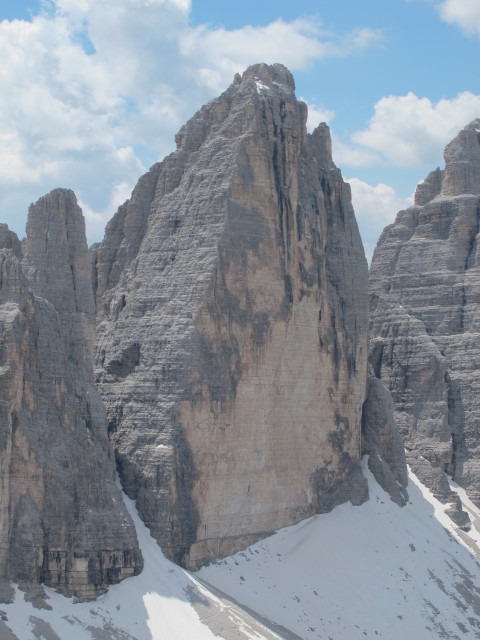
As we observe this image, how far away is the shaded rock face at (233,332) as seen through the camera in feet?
170

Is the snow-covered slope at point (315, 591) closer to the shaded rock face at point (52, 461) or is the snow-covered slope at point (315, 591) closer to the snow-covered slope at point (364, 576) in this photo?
the snow-covered slope at point (364, 576)

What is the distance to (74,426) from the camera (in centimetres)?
4738

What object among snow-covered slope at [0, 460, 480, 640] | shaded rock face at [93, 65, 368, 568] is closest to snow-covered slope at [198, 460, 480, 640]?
snow-covered slope at [0, 460, 480, 640]

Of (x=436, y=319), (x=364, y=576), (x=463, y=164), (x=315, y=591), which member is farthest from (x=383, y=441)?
(x=463, y=164)

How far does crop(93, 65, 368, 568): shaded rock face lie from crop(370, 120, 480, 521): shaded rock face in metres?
8.44

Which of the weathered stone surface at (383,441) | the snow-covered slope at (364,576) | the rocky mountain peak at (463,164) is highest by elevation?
the rocky mountain peak at (463,164)

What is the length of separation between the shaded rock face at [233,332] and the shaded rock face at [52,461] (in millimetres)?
3106

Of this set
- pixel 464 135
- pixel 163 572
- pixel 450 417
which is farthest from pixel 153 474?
pixel 464 135

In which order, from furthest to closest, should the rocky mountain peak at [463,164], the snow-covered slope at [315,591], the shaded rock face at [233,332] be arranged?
1. the rocky mountain peak at [463,164]
2. the shaded rock face at [233,332]
3. the snow-covered slope at [315,591]

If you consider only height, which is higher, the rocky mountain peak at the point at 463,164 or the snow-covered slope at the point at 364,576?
the rocky mountain peak at the point at 463,164

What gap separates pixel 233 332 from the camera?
53438mm

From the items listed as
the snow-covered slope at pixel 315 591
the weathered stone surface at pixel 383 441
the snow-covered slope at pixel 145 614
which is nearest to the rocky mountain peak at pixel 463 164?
the weathered stone surface at pixel 383 441

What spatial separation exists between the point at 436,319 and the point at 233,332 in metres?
20.4

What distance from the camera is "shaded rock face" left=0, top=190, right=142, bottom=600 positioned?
44.7 meters
